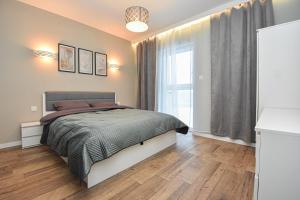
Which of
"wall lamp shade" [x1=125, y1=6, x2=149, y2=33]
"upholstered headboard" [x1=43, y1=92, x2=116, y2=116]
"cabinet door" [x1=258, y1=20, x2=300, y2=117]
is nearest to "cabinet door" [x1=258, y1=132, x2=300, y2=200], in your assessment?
"cabinet door" [x1=258, y1=20, x2=300, y2=117]

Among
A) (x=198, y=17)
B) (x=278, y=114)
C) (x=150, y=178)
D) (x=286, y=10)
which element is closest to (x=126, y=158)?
(x=150, y=178)

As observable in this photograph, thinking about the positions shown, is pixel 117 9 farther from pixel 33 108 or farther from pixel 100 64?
pixel 33 108

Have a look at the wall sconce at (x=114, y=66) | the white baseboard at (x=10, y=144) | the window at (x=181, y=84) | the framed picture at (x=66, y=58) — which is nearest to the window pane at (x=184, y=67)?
the window at (x=181, y=84)

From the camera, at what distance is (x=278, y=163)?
976 mm

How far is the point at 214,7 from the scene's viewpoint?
297 centimetres

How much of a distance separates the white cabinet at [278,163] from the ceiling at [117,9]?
9.22ft

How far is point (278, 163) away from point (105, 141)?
1.48 metres

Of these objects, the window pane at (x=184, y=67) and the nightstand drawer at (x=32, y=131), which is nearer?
the nightstand drawer at (x=32, y=131)

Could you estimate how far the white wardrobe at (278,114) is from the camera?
0.95 m

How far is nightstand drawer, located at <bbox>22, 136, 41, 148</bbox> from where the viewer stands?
2586 millimetres

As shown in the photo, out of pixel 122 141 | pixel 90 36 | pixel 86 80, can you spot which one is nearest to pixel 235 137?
pixel 122 141

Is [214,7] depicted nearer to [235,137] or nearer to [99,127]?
[235,137]

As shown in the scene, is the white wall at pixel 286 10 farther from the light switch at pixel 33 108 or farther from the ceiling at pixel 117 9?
the light switch at pixel 33 108

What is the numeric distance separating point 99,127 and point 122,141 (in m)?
0.32
